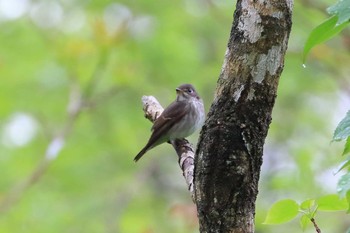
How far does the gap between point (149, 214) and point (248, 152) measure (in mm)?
8628

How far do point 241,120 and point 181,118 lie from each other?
5.71 metres

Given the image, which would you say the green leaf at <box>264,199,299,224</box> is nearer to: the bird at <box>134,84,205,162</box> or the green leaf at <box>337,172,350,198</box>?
the green leaf at <box>337,172,350,198</box>

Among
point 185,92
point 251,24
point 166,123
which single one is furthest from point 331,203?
point 185,92

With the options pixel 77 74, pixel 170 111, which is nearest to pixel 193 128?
pixel 170 111

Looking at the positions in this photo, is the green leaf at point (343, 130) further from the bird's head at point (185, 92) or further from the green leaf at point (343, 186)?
the bird's head at point (185, 92)

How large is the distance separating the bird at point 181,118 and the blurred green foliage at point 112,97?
35.1 inches

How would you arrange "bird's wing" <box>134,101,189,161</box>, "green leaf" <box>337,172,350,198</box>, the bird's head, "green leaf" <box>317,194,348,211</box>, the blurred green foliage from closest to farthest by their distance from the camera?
"green leaf" <box>337,172,350,198</box> < "green leaf" <box>317,194,348,211</box> < "bird's wing" <box>134,101,189,161</box> < the bird's head < the blurred green foliage

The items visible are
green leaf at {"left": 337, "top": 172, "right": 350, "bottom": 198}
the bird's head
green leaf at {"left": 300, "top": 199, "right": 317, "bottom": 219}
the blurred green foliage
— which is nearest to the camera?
green leaf at {"left": 337, "top": 172, "right": 350, "bottom": 198}

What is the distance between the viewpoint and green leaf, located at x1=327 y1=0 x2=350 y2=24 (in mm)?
1779

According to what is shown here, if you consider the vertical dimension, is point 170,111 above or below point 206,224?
above

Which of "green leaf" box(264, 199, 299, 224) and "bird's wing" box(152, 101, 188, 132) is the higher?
"bird's wing" box(152, 101, 188, 132)

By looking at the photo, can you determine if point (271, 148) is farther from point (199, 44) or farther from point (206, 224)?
point (206, 224)

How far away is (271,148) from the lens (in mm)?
12148

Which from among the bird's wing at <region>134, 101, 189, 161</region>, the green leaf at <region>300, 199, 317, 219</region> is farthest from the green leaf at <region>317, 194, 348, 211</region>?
the bird's wing at <region>134, 101, 189, 161</region>
